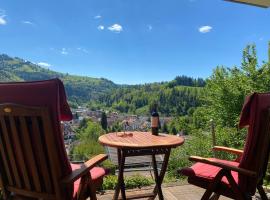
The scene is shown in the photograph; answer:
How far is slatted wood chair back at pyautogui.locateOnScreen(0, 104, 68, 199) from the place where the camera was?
5.77ft

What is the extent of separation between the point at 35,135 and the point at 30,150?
0.10 m

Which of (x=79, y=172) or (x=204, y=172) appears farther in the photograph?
(x=204, y=172)

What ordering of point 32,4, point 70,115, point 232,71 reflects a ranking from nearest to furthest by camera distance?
1. point 70,115
2. point 232,71
3. point 32,4

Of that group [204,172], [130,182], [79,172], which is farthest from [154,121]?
[79,172]

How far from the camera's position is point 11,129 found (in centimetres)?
181

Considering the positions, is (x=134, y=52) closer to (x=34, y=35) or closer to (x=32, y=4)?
(x=32, y=4)

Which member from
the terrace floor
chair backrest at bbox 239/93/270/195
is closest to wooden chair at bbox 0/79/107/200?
chair backrest at bbox 239/93/270/195

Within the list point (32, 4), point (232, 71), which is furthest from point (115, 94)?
point (232, 71)

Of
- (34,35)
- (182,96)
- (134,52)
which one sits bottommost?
(182,96)

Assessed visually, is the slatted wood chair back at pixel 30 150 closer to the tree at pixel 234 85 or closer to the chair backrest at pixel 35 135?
the chair backrest at pixel 35 135

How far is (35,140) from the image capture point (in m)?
1.78

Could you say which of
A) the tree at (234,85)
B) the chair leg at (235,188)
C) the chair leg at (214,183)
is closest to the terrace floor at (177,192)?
the chair leg at (214,183)

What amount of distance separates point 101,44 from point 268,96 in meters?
58.5

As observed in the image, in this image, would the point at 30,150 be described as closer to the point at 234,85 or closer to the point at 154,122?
the point at 154,122
